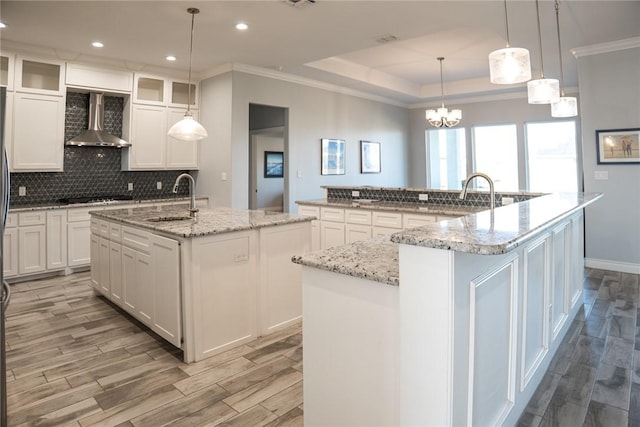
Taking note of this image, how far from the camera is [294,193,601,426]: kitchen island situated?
A: 126cm

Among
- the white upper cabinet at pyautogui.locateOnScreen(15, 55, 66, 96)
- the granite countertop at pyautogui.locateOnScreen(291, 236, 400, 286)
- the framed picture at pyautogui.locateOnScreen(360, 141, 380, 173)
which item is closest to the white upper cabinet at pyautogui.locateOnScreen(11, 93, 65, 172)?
the white upper cabinet at pyautogui.locateOnScreen(15, 55, 66, 96)

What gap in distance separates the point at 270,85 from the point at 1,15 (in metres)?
3.22

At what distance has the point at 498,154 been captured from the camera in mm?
8359

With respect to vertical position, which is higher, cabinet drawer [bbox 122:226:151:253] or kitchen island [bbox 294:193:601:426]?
cabinet drawer [bbox 122:226:151:253]

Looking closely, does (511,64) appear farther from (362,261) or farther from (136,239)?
(136,239)

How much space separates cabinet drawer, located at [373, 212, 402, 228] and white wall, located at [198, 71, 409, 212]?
6.85 ft

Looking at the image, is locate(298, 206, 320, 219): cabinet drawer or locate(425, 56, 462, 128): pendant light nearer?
locate(298, 206, 320, 219): cabinet drawer

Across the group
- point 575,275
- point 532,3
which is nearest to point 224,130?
point 532,3

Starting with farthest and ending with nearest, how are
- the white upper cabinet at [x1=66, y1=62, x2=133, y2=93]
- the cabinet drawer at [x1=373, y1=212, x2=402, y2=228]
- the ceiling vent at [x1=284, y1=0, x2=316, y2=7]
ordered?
the white upper cabinet at [x1=66, y1=62, x2=133, y2=93] < the cabinet drawer at [x1=373, y1=212, x2=402, y2=228] < the ceiling vent at [x1=284, y1=0, x2=316, y2=7]

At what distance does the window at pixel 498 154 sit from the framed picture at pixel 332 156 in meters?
2.97

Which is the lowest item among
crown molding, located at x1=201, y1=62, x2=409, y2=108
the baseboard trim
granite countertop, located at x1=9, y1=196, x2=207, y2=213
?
the baseboard trim

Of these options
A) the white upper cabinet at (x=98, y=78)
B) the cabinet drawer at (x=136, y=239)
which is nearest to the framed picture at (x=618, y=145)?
the cabinet drawer at (x=136, y=239)

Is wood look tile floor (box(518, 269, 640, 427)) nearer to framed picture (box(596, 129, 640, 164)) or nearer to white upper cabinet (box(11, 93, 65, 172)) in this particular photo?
framed picture (box(596, 129, 640, 164))

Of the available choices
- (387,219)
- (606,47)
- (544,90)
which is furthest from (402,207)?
(606,47)
